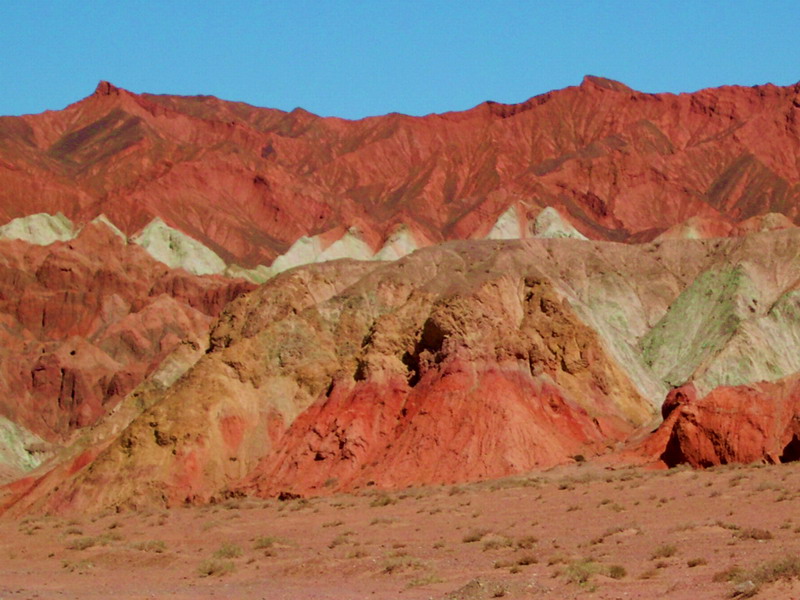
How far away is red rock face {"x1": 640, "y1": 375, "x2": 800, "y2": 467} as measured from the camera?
5269cm

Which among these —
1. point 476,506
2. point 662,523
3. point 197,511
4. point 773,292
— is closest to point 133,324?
point 773,292

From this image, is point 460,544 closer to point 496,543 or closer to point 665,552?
point 496,543

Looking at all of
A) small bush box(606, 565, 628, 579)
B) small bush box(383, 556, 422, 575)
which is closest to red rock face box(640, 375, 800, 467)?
small bush box(383, 556, 422, 575)

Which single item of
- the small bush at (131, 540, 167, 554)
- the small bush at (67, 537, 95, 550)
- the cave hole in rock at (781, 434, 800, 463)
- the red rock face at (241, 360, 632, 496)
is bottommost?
the cave hole in rock at (781, 434, 800, 463)

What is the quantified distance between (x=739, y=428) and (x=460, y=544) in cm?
1780

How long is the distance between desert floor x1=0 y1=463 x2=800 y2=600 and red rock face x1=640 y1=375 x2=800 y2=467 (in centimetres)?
209

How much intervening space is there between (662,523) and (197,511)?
2269 cm

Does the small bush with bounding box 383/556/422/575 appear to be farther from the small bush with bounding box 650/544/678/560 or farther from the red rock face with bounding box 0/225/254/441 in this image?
the red rock face with bounding box 0/225/254/441

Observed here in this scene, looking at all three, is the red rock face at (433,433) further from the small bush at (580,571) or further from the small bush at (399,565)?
the small bush at (580,571)

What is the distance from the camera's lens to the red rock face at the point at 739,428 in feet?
173

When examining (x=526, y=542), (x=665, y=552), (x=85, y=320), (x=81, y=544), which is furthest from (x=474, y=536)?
(x=85, y=320)

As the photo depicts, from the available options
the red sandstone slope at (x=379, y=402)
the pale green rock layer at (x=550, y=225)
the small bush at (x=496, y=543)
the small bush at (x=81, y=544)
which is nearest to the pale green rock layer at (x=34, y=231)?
the pale green rock layer at (x=550, y=225)

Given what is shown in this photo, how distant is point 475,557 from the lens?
35562 mm

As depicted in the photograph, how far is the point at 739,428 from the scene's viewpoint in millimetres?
53594
